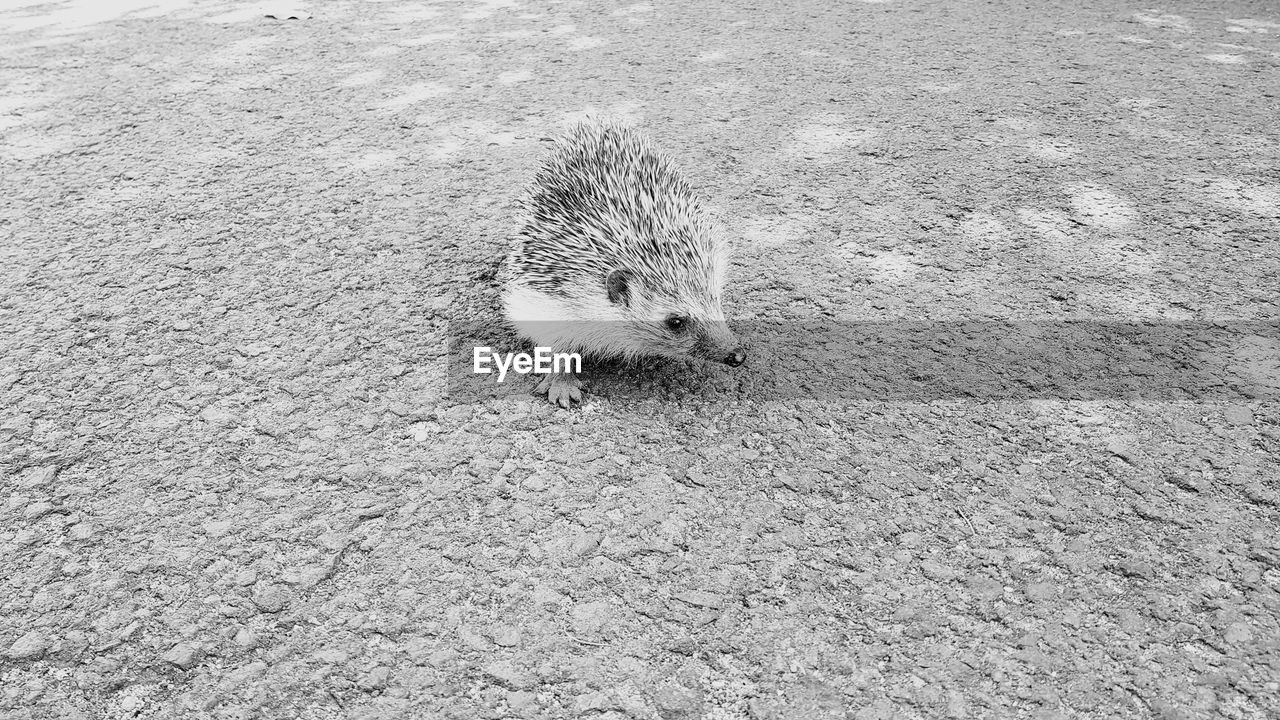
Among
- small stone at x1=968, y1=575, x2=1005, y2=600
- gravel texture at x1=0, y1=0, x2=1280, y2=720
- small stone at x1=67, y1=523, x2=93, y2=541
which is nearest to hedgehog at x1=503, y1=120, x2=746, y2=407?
gravel texture at x1=0, y1=0, x2=1280, y2=720

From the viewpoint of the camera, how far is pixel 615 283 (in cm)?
318

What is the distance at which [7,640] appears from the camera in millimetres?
2305

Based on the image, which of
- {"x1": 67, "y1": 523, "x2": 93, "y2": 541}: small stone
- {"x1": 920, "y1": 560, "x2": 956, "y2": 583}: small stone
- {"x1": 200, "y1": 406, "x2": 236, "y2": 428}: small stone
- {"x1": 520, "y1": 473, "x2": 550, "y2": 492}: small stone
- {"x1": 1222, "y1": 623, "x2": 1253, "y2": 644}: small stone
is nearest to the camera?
{"x1": 1222, "y1": 623, "x2": 1253, "y2": 644}: small stone

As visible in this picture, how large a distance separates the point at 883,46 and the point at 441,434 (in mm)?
5070

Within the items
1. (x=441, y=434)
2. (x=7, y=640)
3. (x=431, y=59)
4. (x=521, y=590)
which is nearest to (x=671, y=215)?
(x=441, y=434)

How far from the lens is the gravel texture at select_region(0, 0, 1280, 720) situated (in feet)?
7.32

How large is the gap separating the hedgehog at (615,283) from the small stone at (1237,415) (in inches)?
65.1

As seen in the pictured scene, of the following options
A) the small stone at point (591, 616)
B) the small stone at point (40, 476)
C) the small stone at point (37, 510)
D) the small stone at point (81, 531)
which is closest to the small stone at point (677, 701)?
the small stone at point (591, 616)

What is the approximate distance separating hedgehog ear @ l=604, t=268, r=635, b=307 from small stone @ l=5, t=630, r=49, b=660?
1.96 m

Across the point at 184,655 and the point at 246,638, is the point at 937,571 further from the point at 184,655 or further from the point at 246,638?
the point at 184,655

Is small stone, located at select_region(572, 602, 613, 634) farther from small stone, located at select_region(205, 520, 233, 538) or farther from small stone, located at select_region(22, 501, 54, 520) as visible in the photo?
small stone, located at select_region(22, 501, 54, 520)

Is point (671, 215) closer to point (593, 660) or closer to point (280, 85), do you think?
point (593, 660)

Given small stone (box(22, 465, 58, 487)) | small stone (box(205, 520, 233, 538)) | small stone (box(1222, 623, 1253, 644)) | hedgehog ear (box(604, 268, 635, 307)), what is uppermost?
hedgehog ear (box(604, 268, 635, 307))

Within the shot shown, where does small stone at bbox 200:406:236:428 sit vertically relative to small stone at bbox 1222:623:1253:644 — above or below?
above
